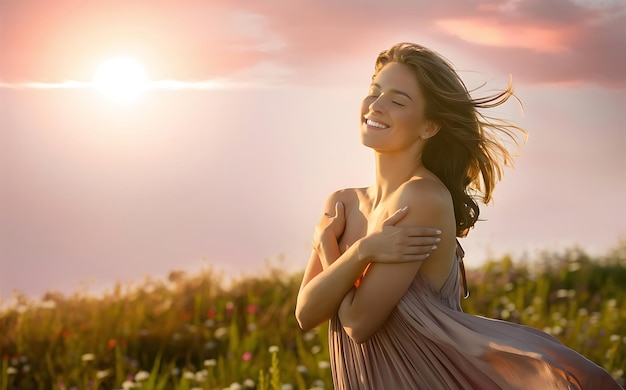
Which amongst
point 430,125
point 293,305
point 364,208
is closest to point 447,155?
point 430,125

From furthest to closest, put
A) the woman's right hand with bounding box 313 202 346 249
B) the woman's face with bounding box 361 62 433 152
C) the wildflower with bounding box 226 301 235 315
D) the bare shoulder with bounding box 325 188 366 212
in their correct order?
the wildflower with bounding box 226 301 235 315, the bare shoulder with bounding box 325 188 366 212, the woman's right hand with bounding box 313 202 346 249, the woman's face with bounding box 361 62 433 152

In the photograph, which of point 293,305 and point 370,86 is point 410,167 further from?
point 293,305

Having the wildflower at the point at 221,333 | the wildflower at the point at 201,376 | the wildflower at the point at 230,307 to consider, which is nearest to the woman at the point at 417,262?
the wildflower at the point at 201,376

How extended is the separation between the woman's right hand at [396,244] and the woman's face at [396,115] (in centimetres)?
29

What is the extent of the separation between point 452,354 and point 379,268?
391 mm

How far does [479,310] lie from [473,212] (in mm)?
3153

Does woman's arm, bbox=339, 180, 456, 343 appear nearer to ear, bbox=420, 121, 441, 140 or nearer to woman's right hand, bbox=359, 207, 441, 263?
woman's right hand, bbox=359, 207, 441, 263

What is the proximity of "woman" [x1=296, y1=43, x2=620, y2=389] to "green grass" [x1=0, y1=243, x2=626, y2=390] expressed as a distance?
1682 mm

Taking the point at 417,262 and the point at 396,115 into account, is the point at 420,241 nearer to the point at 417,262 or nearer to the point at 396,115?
the point at 417,262

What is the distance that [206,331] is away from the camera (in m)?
5.63

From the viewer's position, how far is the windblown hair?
311cm

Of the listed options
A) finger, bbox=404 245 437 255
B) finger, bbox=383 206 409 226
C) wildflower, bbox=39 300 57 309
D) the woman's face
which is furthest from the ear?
wildflower, bbox=39 300 57 309

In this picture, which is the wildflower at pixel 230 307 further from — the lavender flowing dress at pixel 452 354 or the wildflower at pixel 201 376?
the lavender flowing dress at pixel 452 354

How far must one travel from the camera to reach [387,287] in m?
2.93
